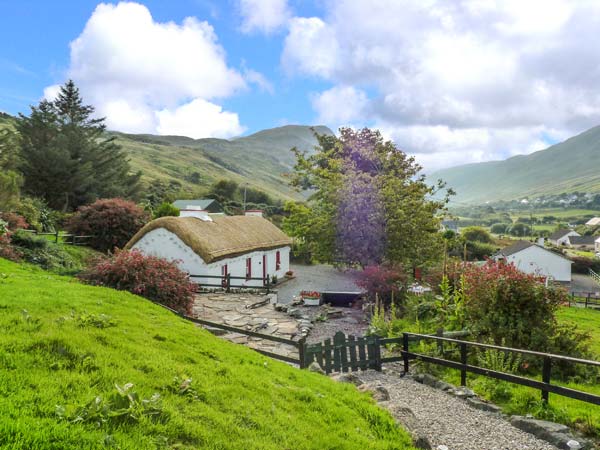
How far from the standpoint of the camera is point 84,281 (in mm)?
12398

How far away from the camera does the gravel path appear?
18.7 feet

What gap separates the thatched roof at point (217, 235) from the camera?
67.5ft

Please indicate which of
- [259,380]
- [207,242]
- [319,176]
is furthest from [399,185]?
[259,380]

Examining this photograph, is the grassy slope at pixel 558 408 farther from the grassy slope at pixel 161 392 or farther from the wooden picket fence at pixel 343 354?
the grassy slope at pixel 161 392

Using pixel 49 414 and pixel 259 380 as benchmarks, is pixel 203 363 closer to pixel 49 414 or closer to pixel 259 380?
pixel 259 380

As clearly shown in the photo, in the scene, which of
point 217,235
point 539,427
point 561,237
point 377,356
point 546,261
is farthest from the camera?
point 561,237

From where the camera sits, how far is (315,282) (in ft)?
99.1

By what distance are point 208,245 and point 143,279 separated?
8.60 metres

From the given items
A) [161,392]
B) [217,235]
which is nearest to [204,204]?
[217,235]

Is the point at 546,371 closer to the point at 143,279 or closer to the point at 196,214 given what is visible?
the point at 143,279

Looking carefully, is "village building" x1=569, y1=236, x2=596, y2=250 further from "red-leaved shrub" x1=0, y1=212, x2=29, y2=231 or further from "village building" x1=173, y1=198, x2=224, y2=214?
"red-leaved shrub" x1=0, y1=212, x2=29, y2=231

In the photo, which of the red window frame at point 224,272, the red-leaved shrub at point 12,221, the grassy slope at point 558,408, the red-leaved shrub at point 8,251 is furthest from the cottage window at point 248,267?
the grassy slope at point 558,408

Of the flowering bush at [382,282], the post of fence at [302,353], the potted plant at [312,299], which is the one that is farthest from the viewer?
the potted plant at [312,299]

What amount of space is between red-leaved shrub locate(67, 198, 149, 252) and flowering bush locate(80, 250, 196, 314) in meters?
14.7
